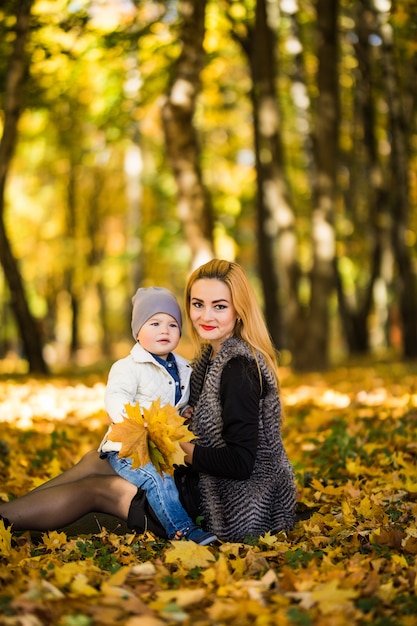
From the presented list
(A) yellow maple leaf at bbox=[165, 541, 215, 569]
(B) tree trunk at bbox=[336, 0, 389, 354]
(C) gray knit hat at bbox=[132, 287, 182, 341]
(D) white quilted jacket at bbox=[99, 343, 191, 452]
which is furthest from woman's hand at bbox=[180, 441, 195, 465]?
(B) tree trunk at bbox=[336, 0, 389, 354]

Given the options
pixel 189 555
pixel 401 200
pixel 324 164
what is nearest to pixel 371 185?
pixel 401 200

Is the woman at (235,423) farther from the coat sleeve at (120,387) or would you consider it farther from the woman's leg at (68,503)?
the coat sleeve at (120,387)

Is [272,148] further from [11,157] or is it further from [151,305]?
[151,305]

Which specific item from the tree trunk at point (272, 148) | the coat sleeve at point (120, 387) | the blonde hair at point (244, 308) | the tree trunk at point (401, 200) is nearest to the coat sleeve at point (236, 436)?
the blonde hair at point (244, 308)

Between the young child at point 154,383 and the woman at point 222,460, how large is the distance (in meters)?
0.08

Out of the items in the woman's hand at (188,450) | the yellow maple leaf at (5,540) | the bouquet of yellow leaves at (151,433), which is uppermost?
the bouquet of yellow leaves at (151,433)

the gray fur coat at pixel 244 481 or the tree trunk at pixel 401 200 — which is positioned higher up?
the tree trunk at pixel 401 200

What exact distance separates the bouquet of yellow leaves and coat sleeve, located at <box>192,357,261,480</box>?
0.17 m

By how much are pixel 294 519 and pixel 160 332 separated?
120cm

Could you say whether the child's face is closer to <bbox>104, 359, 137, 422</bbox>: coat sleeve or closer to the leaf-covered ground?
<bbox>104, 359, 137, 422</bbox>: coat sleeve

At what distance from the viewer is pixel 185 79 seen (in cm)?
1117

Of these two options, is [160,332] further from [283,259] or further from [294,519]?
[283,259]

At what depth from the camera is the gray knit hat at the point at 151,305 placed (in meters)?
4.50

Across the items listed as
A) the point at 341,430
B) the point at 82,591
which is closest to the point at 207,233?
the point at 341,430
